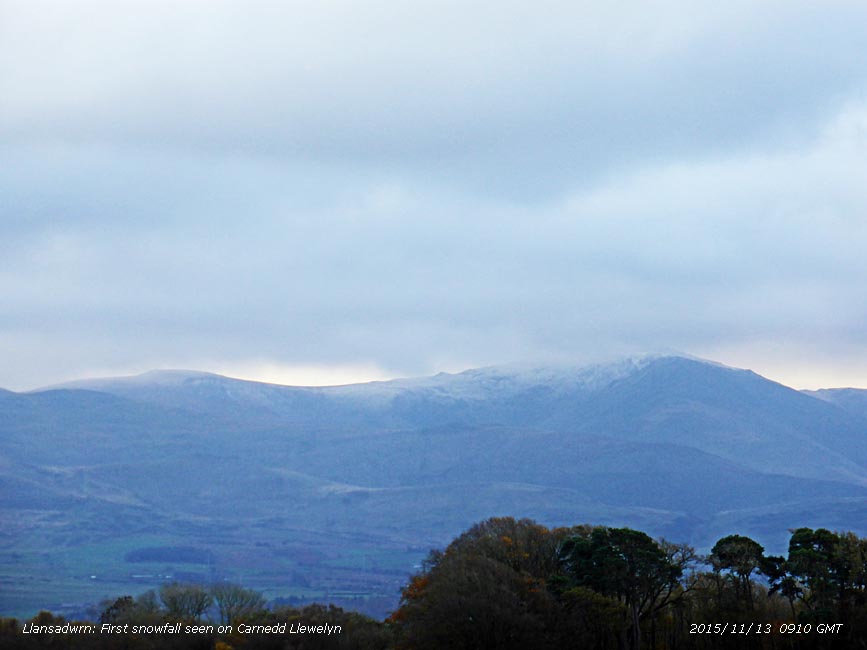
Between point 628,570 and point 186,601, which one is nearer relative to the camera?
point 628,570

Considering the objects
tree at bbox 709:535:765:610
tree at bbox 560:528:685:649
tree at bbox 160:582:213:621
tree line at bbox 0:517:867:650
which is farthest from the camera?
tree at bbox 160:582:213:621

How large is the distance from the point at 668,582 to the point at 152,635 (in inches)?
1602

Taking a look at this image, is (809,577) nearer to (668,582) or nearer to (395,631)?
(668,582)

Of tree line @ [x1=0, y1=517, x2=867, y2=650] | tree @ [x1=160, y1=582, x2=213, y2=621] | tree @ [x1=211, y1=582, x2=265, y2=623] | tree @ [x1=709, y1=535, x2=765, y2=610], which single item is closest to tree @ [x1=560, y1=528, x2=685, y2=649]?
tree line @ [x1=0, y1=517, x2=867, y2=650]

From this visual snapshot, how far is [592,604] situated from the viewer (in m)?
74.9

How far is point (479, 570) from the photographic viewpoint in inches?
2916

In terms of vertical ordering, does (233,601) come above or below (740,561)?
below

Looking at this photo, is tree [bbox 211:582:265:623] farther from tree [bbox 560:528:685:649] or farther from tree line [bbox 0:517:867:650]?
tree [bbox 560:528:685:649]

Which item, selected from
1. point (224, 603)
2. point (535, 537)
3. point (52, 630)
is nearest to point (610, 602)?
point (535, 537)

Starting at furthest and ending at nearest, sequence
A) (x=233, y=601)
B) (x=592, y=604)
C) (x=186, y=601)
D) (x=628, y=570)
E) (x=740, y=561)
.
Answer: (x=233, y=601) < (x=186, y=601) < (x=740, y=561) < (x=628, y=570) < (x=592, y=604)

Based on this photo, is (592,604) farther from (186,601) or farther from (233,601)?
(233,601)

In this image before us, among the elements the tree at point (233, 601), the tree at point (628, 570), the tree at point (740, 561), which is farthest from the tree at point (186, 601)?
the tree at point (740, 561)

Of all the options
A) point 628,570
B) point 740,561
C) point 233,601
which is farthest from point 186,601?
point 740,561

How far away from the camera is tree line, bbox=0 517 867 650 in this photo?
231ft
